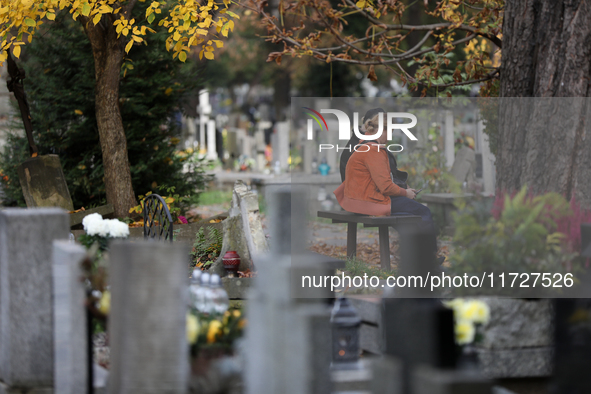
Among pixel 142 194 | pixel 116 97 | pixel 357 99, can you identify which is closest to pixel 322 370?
pixel 357 99

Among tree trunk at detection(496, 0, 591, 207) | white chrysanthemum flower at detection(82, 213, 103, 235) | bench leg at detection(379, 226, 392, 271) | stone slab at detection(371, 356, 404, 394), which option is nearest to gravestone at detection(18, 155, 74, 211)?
white chrysanthemum flower at detection(82, 213, 103, 235)

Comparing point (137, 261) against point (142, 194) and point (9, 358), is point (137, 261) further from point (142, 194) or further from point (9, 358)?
point (142, 194)

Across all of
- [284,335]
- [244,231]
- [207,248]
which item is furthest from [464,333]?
[207,248]

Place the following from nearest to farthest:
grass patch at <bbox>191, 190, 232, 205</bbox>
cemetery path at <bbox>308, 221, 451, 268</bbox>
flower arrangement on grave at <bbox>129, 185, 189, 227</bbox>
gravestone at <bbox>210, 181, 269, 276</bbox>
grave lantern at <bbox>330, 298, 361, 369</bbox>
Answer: grave lantern at <bbox>330, 298, 361, 369</bbox> < cemetery path at <bbox>308, 221, 451, 268</bbox> < gravestone at <bbox>210, 181, 269, 276</bbox> < flower arrangement on grave at <bbox>129, 185, 189, 227</bbox> < grass patch at <bbox>191, 190, 232, 205</bbox>

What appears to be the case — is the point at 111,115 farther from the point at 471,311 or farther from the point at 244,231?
the point at 471,311

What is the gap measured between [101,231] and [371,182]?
2.41m

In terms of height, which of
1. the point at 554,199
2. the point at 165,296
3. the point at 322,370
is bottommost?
the point at 322,370

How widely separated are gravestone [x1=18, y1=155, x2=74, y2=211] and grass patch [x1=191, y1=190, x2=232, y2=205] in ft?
21.4

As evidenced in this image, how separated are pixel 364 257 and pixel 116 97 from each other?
454 centimetres

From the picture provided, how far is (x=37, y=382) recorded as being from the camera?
3922 mm

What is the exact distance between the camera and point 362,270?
→ 623 centimetres

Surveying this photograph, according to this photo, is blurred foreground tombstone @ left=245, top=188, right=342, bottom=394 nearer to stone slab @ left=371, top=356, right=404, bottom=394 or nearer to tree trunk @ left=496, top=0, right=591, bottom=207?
stone slab @ left=371, top=356, right=404, bottom=394

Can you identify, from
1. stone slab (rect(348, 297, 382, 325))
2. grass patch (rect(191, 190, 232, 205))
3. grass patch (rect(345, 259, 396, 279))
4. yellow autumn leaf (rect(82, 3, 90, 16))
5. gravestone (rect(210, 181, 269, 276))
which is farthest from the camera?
grass patch (rect(191, 190, 232, 205))

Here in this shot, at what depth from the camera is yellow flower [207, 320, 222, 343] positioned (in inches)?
153
